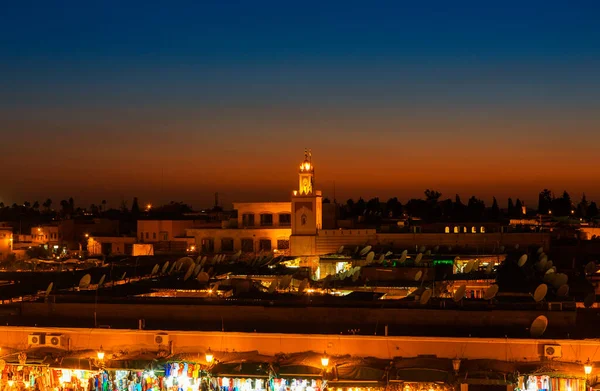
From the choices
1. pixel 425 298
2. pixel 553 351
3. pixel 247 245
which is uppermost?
pixel 247 245

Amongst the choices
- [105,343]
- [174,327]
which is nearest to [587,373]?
[174,327]

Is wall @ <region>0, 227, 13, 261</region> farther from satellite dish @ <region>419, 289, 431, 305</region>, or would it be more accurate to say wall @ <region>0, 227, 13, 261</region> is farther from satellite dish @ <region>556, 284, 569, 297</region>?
satellite dish @ <region>419, 289, 431, 305</region>

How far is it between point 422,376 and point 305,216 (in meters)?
26.7

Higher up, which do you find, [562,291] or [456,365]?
[562,291]

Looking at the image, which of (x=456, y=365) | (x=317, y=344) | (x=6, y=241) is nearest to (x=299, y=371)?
(x=317, y=344)

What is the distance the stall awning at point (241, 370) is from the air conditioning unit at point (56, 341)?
2612 mm

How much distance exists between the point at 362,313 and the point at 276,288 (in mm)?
4553

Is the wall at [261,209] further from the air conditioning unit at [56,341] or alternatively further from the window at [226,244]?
the air conditioning unit at [56,341]

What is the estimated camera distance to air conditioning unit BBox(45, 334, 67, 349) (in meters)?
11.8

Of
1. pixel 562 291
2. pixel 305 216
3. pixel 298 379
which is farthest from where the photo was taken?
pixel 305 216

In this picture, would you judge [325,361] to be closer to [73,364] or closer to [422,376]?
[422,376]

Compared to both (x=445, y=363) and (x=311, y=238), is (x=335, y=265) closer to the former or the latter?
(x=311, y=238)

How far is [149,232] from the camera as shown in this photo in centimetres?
4538

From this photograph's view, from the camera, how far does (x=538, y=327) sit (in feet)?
35.5
